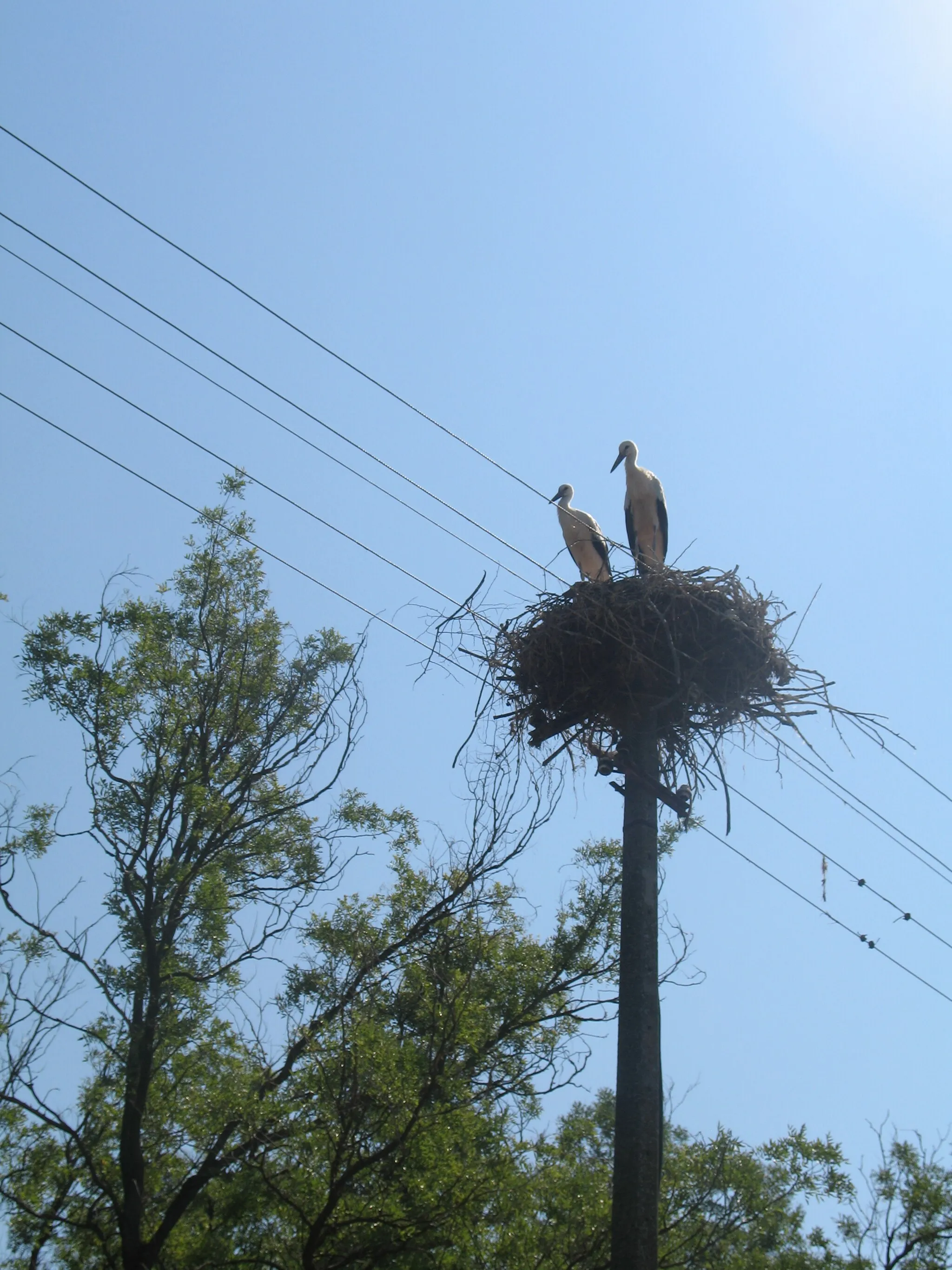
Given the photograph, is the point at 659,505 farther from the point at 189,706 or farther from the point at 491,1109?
the point at 491,1109

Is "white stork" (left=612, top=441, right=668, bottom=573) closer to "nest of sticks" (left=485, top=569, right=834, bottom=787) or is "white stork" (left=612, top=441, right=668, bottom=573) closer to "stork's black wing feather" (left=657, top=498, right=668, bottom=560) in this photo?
"stork's black wing feather" (left=657, top=498, right=668, bottom=560)

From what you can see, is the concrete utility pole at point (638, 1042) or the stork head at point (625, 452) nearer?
the concrete utility pole at point (638, 1042)

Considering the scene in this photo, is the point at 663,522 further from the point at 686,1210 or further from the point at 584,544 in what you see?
the point at 686,1210

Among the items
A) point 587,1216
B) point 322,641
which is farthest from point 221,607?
point 587,1216

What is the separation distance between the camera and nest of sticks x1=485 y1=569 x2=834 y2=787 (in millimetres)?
7301

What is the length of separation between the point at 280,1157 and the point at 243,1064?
0.74m

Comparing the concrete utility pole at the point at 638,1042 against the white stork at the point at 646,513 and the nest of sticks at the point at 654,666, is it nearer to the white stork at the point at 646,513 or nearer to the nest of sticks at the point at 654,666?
the nest of sticks at the point at 654,666

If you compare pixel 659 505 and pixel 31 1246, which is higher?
pixel 659 505

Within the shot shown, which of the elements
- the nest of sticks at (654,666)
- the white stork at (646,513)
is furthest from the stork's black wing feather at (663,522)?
the nest of sticks at (654,666)

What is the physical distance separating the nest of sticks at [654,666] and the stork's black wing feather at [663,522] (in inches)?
129

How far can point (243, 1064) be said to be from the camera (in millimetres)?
7922

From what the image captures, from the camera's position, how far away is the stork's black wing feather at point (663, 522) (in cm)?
1130

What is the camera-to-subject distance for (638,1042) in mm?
5758

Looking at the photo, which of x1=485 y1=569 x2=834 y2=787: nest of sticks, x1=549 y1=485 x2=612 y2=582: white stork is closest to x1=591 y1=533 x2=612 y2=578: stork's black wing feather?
x1=549 y1=485 x2=612 y2=582: white stork
